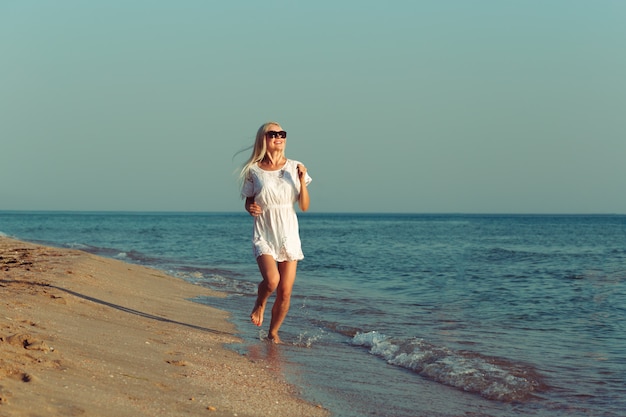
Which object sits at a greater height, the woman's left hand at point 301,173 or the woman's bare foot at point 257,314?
the woman's left hand at point 301,173

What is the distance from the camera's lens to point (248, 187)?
668 centimetres

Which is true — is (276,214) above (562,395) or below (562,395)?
above

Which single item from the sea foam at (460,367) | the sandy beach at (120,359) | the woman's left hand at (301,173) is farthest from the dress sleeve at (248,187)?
the sea foam at (460,367)

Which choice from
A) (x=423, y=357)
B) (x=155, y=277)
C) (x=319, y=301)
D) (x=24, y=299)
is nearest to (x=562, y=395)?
(x=423, y=357)

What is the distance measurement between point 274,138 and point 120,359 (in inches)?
96.4

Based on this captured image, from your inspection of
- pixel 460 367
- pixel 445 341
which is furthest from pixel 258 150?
pixel 445 341

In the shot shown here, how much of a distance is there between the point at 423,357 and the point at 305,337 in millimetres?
1504

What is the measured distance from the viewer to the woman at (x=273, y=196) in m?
6.58

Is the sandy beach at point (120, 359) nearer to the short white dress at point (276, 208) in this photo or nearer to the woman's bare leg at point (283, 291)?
the woman's bare leg at point (283, 291)

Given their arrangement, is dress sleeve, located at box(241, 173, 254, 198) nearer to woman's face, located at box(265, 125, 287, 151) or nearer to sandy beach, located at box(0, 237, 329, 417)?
woman's face, located at box(265, 125, 287, 151)

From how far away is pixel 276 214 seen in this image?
662 centimetres

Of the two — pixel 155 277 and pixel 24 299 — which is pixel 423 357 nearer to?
pixel 24 299

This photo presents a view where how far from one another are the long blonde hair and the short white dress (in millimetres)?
43

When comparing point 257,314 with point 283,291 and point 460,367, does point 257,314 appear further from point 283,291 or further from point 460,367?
point 460,367
